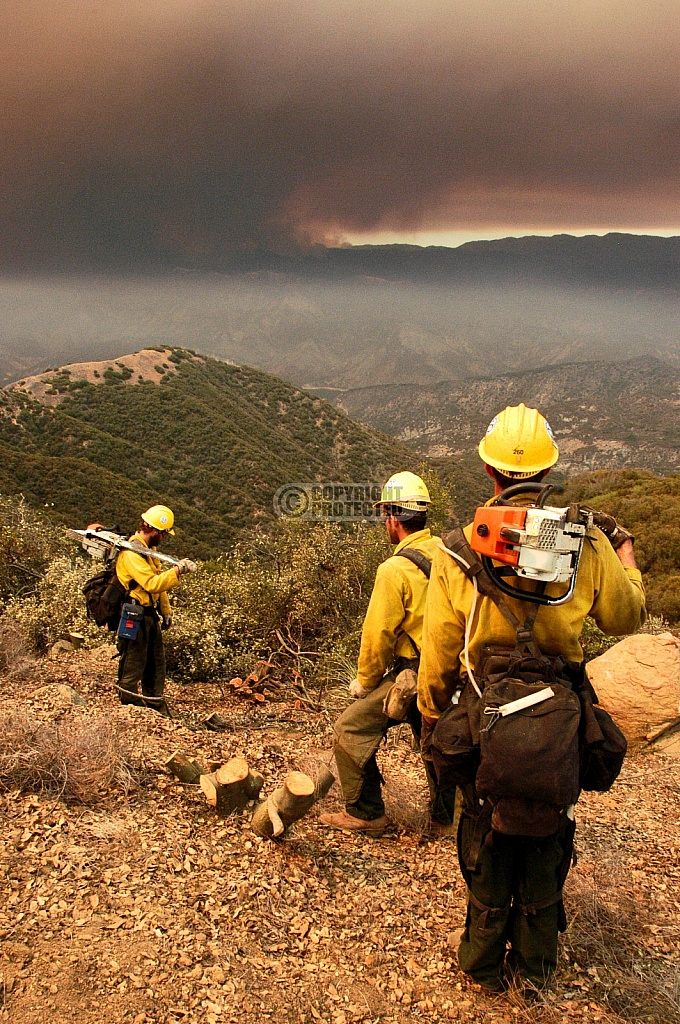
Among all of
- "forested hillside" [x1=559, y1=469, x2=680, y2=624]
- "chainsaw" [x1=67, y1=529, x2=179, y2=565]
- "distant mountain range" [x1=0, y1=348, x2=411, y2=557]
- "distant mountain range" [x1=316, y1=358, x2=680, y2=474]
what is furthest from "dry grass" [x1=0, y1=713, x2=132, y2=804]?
"distant mountain range" [x1=316, y1=358, x2=680, y2=474]

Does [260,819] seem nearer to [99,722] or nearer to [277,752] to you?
[99,722]

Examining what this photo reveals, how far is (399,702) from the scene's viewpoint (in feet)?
12.7

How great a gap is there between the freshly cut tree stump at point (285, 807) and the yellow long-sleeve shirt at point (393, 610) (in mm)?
775

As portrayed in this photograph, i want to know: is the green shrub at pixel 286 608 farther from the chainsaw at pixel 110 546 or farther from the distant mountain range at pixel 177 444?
the distant mountain range at pixel 177 444

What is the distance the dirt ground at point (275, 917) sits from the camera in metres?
2.66

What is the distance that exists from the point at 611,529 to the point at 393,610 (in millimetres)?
1553

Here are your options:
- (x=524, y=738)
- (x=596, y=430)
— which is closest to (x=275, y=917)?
(x=524, y=738)

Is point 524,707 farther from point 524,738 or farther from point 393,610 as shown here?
point 393,610

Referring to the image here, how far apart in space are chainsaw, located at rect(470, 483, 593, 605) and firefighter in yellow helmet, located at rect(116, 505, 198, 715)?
4.31m

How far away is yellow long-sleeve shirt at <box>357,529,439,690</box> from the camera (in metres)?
3.93

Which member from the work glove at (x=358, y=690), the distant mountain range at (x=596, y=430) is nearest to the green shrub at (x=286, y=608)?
the work glove at (x=358, y=690)

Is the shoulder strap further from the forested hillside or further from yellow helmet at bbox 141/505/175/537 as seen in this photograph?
the forested hillside

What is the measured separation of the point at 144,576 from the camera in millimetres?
6395

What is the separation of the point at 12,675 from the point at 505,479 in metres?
6.16
